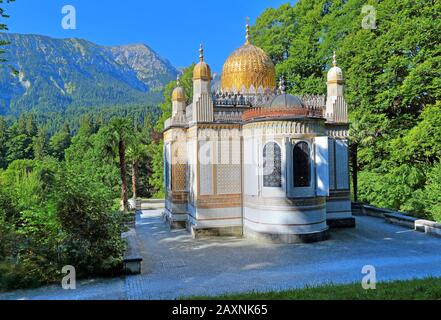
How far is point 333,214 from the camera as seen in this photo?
60.9ft

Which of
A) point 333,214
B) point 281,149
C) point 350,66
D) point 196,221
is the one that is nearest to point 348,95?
point 350,66

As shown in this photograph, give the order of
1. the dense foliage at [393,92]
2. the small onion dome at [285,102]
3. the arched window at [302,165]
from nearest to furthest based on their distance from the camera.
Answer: the arched window at [302,165], the small onion dome at [285,102], the dense foliage at [393,92]

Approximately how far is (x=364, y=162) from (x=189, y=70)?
799 inches

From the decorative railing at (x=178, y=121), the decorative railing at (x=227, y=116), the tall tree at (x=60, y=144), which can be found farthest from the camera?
the tall tree at (x=60, y=144)

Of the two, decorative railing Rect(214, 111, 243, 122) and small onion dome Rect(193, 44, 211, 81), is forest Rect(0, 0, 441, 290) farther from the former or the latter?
small onion dome Rect(193, 44, 211, 81)

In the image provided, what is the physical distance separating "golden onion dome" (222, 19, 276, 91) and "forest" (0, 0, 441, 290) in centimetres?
774

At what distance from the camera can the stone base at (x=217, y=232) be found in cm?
1667

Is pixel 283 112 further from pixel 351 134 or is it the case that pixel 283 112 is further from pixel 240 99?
pixel 351 134

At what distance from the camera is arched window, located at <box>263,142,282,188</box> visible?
603 inches

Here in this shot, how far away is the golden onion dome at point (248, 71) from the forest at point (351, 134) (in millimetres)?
7743

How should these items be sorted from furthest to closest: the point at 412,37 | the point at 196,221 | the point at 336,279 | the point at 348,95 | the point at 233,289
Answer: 1. the point at 348,95
2. the point at 412,37
3. the point at 196,221
4. the point at 336,279
5. the point at 233,289

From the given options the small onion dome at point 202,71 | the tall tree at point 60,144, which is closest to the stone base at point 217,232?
the small onion dome at point 202,71

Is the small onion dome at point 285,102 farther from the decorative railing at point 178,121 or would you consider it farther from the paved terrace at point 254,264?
the paved terrace at point 254,264
